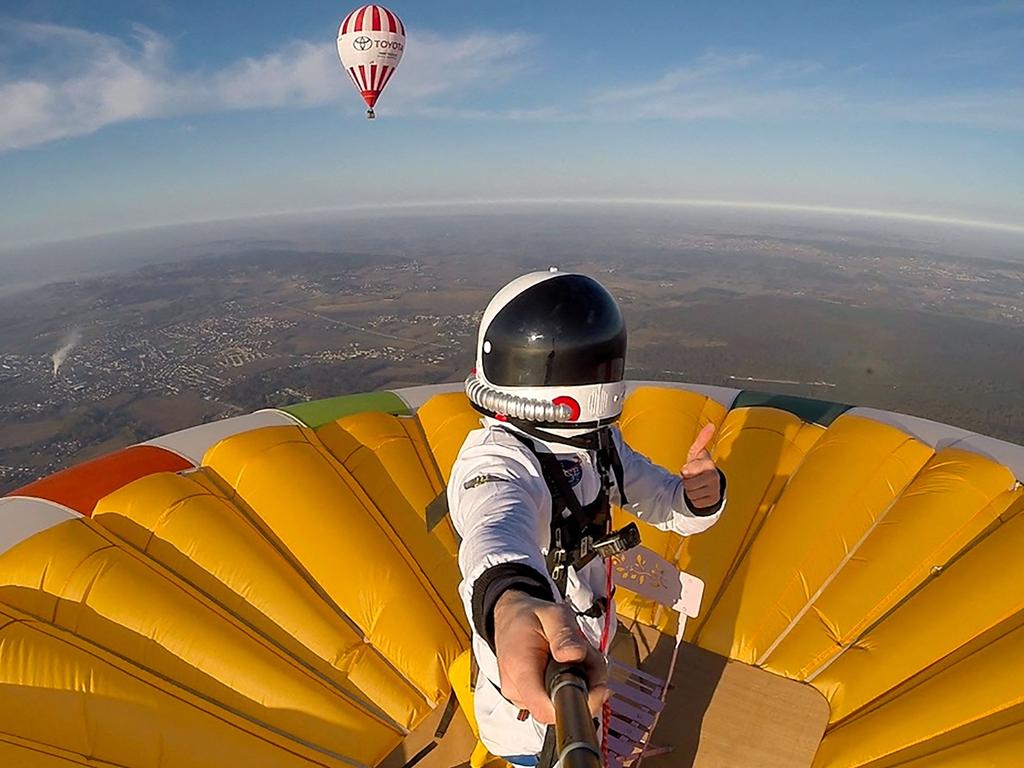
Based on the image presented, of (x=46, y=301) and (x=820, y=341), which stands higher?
(x=820, y=341)

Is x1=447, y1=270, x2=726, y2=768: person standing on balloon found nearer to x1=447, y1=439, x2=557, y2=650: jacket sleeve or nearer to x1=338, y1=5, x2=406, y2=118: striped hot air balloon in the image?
x1=447, y1=439, x2=557, y2=650: jacket sleeve

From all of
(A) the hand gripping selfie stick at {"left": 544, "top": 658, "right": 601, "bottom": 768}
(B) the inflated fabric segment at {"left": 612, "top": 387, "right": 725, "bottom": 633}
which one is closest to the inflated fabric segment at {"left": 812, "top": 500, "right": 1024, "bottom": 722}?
(B) the inflated fabric segment at {"left": 612, "top": 387, "right": 725, "bottom": 633}

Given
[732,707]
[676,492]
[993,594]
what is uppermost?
[676,492]

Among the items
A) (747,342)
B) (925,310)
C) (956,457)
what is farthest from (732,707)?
(925,310)

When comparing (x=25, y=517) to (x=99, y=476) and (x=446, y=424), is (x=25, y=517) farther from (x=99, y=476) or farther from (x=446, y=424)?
(x=446, y=424)

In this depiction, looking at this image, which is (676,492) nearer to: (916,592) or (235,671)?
(916,592)

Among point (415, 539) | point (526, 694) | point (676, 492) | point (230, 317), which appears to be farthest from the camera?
point (230, 317)

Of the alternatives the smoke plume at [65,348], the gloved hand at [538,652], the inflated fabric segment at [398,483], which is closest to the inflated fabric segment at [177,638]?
the inflated fabric segment at [398,483]

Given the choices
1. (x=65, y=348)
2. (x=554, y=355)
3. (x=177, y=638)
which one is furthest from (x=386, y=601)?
(x=65, y=348)
